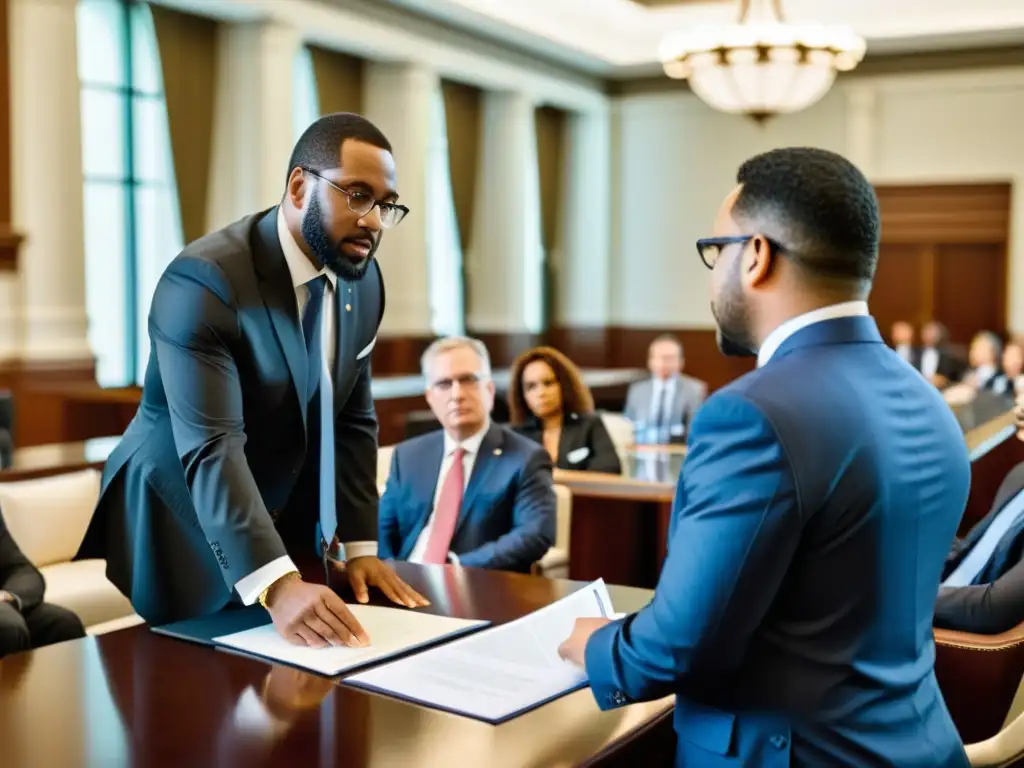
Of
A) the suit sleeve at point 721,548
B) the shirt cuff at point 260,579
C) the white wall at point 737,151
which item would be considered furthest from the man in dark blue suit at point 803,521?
the white wall at point 737,151

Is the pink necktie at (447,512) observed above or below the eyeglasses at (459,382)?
below

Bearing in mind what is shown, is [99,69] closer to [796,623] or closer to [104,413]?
[104,413]

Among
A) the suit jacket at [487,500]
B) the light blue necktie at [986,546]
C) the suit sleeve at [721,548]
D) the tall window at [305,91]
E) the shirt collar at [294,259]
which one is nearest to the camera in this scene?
the suit sleeve at [721,548]

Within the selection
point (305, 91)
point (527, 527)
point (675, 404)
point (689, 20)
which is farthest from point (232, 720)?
point (689, 20)

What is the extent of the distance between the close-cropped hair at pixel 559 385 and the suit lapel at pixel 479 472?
1607 millimetres

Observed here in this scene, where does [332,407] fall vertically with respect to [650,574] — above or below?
above

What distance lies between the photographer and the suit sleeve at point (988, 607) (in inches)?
112

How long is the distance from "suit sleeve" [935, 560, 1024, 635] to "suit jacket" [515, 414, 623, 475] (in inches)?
109

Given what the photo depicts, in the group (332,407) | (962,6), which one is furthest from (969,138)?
(332,407)

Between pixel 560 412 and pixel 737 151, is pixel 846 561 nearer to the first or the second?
pixel 560 412

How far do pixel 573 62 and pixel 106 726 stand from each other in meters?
12.2

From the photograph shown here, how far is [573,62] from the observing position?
13.0 metres

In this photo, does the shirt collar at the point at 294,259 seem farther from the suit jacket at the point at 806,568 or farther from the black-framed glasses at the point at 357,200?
the suit jacket at the point at 806,568

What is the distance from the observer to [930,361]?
39.2ft
